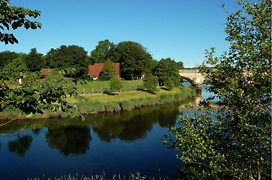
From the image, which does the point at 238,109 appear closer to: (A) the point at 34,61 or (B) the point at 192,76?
(A) the point at 34,61

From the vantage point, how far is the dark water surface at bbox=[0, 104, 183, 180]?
102ft

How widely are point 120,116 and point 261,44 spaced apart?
5144cm

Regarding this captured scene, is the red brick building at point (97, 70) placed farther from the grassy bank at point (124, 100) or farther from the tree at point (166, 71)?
the grassy bank at point (124, 100)

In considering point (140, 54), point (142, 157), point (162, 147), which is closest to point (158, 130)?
point (162, 147)

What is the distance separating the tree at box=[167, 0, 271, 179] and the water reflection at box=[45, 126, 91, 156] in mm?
28238

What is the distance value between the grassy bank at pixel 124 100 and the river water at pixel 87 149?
6.37m

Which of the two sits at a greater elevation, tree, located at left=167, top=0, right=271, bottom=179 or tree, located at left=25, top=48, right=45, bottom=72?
tree, located at left=25, top=48, right=45, bottom=72

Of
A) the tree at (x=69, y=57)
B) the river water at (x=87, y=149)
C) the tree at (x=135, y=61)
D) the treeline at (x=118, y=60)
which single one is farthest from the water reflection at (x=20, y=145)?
the tree at (x=69, y=57)

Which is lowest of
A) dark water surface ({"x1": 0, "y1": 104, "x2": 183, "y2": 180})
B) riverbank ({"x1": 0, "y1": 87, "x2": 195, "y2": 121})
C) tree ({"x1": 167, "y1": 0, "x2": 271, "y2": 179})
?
dark water surface ({"x1": 0, "y1": 104, "x2": 183, "y2": 180})

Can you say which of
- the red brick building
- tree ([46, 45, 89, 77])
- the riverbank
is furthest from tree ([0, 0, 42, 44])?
tree ([46, 45, 89, 77])

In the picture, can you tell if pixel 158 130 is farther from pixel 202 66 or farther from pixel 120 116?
pixel 202 66

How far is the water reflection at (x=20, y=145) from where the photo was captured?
3700cm

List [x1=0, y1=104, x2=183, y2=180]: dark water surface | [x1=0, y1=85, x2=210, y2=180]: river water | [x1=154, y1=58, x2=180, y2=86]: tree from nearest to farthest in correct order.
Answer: [x1=0, y1=85, x2=210, y2=180]: river water
[x1=0, y1=104, x2=183, y2=180]: dark water surface
[x1=154, y1=58, x2=180, y2=86]: tree

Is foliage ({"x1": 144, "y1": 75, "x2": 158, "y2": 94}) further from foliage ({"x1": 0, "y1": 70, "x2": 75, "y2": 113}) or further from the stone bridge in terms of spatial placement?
foliage ({"x1": 0, "y1": 70, "x2": 75, "y2": 113})
